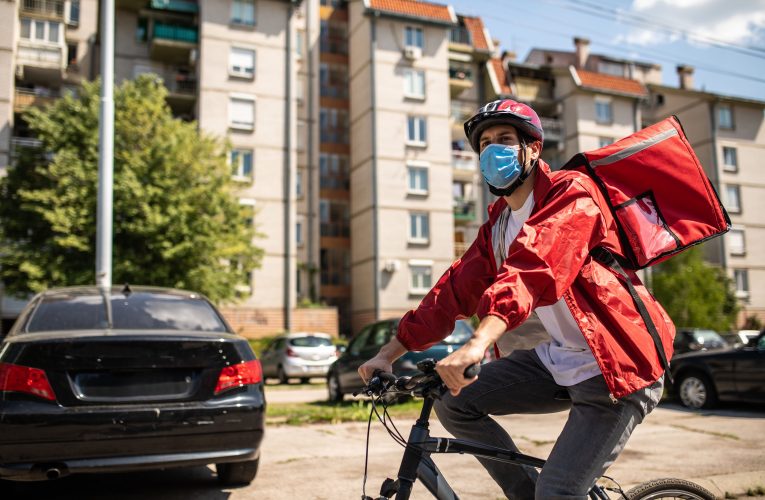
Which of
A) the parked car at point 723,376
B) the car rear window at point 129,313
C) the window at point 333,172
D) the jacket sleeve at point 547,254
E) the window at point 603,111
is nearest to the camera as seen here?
the jacket sleeve at point 547,254

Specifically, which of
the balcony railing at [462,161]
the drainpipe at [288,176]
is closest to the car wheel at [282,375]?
the drainpipe at [288,176]

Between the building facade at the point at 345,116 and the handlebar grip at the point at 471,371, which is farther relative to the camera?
the building facade at the point at 345,116

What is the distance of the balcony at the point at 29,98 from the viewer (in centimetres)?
Result: 3691

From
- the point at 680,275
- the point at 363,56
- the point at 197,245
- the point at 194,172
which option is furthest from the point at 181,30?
the point at 680,275

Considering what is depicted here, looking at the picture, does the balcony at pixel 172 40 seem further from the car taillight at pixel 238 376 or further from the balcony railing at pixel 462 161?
the car taillight at pixel 238 376

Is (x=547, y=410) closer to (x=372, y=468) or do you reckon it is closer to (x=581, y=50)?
(x=372, y=468)

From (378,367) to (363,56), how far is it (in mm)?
42306

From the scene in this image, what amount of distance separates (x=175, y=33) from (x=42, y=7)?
22.6ft

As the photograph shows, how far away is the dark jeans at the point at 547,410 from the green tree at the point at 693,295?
4222 cm

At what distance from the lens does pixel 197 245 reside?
25.8 m

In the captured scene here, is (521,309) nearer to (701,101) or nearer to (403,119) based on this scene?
(403,119)

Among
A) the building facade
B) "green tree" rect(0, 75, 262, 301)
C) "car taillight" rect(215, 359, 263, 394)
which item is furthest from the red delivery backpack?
the building facade

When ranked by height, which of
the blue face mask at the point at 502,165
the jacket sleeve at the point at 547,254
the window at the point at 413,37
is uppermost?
the window at the point at 413,37

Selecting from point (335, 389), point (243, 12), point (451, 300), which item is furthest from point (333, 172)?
point (451, 300)
